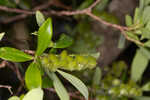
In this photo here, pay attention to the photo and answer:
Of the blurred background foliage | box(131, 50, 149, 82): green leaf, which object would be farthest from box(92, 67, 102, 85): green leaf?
box(131, 50, 149, 82): green leaf

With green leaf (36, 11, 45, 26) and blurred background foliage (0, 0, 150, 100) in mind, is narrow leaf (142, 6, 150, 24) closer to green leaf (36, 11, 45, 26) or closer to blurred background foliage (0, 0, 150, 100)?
blurred background foliage (0, 0, 150, 100)

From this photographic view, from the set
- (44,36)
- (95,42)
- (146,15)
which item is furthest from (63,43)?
(95,42)

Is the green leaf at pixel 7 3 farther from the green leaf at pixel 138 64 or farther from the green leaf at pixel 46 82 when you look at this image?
the green leaf at pixel 138 64

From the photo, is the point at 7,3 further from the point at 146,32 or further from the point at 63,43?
the point at 146,32

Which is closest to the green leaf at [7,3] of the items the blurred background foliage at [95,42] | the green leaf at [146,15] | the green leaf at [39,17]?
the blurred background foliage at [95,42]

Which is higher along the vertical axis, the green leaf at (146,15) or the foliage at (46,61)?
the green leaf at (146,15)

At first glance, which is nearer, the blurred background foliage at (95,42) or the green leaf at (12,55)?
the green leaf at (12,55)

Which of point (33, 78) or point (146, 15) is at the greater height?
point (146, 15)

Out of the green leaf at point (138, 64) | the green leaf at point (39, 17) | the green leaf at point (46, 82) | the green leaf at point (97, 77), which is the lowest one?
the green leaf at point (97, 77)

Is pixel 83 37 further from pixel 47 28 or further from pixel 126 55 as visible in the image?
pixel 47 28
